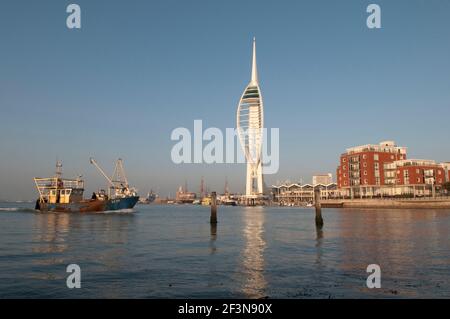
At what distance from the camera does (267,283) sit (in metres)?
18.6

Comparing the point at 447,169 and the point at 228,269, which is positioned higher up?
the point at 447,169

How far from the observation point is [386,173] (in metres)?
148

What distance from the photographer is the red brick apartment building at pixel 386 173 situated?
460 feet

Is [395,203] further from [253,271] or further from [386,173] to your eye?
[253,271]

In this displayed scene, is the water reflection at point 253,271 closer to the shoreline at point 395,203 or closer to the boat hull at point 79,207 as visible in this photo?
the boat hull at point 79,207

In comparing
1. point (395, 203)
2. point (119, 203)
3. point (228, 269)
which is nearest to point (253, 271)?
point (228, 269)

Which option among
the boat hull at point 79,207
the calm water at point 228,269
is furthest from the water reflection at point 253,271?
the boat hull at point 79,207

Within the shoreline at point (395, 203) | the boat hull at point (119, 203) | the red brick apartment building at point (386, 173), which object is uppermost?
the red brick apartment building at point (386, 173)
